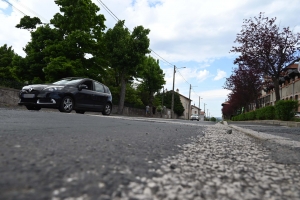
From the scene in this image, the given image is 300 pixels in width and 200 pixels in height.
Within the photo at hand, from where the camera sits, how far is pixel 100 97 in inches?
482

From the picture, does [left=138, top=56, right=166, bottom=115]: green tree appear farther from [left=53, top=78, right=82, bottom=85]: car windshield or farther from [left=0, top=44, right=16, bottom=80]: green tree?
[left=53, top=78, right=82, bottom=85]: car windshield

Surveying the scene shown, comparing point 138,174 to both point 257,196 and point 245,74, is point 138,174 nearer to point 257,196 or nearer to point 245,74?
point 257,196

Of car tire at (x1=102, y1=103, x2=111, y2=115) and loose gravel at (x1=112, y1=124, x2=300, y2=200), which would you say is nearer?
loose gravel at (x1=112, y1=124, x2=300, y2=200)

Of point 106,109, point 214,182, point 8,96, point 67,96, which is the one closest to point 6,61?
point 8,96

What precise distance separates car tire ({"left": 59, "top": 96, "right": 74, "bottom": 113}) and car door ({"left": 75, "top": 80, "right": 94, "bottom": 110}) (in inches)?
12.0

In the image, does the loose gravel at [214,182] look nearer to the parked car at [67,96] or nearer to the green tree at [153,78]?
the parked car at [67,96]

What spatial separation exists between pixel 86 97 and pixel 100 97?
3.58 ft

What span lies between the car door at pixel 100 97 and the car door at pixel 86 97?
0.31m

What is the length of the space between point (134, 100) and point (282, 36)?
24.0 meters

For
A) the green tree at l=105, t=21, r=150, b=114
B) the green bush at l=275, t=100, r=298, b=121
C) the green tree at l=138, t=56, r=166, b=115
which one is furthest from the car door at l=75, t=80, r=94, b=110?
the green tree at l=138, t=56, r=166, b=115

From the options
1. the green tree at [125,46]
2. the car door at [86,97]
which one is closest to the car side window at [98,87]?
→ the car door at [86,97]

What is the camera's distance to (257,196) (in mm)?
1112

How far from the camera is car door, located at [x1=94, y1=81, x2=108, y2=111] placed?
1201 centimetres

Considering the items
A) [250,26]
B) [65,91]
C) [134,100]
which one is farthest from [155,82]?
[65,91]
